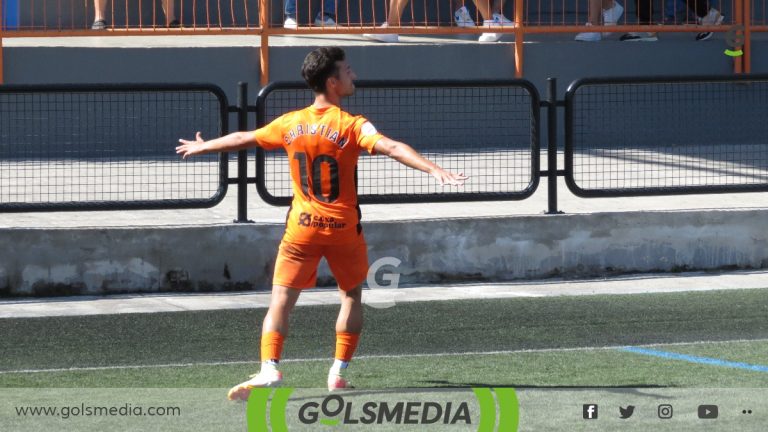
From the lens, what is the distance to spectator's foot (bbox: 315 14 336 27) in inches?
626

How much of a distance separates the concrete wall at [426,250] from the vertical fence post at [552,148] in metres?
0.17

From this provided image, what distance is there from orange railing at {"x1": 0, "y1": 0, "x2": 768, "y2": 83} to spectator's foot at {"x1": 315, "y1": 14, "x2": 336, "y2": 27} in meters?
0.06

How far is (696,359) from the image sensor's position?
7723mm

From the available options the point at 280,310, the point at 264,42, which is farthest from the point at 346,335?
the point at 264,42

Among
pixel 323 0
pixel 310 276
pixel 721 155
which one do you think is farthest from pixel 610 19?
pixel 310 276

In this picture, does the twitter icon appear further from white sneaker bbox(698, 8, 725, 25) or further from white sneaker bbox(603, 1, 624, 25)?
white sneaker bbox(698, 8, 725, 25)

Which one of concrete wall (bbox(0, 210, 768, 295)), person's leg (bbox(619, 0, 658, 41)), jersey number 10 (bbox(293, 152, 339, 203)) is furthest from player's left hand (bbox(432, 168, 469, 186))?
person's leg (bbox(619, 0, 658, 41))

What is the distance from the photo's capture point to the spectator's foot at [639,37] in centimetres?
1688

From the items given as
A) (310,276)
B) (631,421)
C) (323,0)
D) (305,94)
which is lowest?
(631,421)

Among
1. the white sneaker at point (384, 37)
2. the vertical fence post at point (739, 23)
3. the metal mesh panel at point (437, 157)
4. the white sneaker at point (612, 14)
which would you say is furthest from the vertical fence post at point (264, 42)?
the vertical fence post at point (739, 23)

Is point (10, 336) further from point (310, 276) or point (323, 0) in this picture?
point (323, 0)

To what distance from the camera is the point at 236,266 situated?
9.97 meters

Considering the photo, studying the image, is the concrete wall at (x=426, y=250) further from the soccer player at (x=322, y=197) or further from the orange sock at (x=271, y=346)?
the orange sock at (x=271, y=346)

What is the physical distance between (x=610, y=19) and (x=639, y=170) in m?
5.51
